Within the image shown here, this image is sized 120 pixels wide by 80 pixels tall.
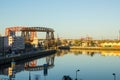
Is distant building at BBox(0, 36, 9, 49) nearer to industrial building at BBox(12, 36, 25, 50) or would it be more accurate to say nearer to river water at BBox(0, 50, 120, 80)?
industrial building at BBox(12, 36, 25, 50)

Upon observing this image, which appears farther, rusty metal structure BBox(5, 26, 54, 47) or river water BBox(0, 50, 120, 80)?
rusty metal structure BBox(5, 26, 54, 47)

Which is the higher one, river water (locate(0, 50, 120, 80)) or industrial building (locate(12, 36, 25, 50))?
industrial building (locate(12, 36, 25, 50))

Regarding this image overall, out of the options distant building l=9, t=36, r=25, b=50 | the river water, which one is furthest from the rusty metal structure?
the river water

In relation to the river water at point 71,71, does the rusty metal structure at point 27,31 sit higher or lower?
higher

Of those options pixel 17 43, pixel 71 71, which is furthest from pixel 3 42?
pixel 71 71

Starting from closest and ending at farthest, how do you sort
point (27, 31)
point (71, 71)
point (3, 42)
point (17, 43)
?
point (71, 71), point (3, 42), point (17, 43), point (27, 31)

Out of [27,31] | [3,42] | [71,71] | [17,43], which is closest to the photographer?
[71,71]

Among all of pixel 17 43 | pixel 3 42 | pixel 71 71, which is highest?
pixel 3 42

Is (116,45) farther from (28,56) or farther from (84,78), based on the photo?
(84,78)

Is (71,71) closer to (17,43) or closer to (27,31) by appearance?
(17,43)

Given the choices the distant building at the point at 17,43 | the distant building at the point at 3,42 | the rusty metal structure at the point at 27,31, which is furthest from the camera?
the rusty metal structure at the point at 27,31

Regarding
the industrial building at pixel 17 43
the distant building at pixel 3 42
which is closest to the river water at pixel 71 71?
the distant building at pixel 3 42

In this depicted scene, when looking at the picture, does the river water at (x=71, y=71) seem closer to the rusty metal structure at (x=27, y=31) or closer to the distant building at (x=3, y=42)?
the distant building at (x=3, y=42)

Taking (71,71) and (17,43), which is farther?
(17,43)
